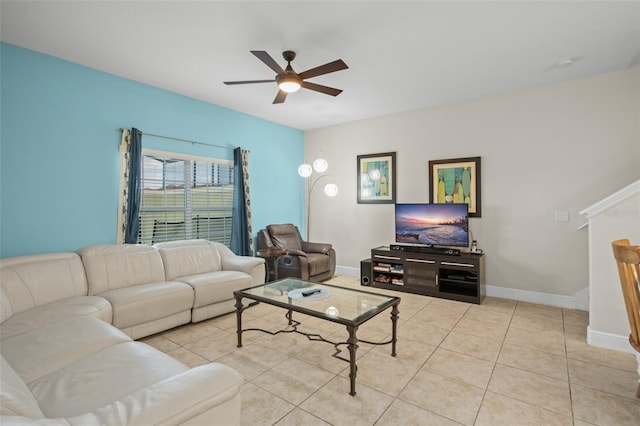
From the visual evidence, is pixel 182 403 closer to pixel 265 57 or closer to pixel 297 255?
pixel 265 57

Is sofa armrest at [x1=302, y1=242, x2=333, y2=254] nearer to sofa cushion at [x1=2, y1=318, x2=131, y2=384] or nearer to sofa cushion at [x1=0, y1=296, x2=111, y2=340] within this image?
sofa cushion at [x1=0, y1=296, x2=111, y2=340]

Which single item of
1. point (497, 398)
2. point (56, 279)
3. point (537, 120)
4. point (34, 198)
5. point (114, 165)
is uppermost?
point (537, 120)

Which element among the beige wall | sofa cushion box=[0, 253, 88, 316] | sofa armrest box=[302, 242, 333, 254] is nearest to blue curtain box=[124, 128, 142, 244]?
sofa cushion box=[0, 253, 88, 316]

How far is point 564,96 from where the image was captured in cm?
376

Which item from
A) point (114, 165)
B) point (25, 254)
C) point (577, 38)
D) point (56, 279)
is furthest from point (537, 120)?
point (25, 254)

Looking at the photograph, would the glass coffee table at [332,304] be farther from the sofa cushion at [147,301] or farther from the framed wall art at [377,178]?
the framed wall art at [377,178]

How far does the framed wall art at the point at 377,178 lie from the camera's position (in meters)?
5.14

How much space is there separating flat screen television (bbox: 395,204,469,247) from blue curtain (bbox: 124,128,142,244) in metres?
3.57

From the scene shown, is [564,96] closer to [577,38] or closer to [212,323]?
[577,38]

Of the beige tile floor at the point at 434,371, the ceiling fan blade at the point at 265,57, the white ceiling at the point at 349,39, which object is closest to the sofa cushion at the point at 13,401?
the beige tile floor at the point at 434,371

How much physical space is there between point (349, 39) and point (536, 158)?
2944 millimetres

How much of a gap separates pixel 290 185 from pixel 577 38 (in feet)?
14.5

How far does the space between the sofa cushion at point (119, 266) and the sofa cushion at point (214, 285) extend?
36cm

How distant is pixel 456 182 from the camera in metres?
4.52
